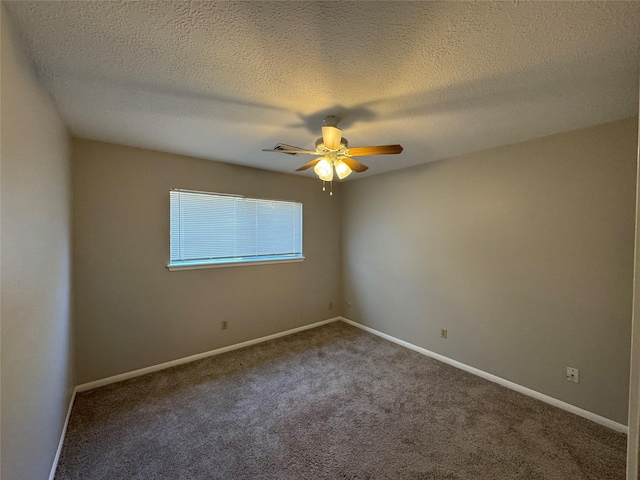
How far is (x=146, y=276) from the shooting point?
8.93 ft

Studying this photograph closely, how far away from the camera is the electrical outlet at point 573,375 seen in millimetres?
2145

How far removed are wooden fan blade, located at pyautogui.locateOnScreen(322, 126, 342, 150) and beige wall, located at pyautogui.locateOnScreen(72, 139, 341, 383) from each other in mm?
1856

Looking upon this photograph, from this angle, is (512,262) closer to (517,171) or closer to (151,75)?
(517,171)

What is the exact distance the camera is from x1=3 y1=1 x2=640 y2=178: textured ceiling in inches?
41.4

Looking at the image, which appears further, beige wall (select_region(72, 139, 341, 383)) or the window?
the window

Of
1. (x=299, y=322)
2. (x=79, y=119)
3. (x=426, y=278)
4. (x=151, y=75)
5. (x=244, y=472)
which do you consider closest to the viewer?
(x=151, y=75)

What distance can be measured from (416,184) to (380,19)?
7.82 feet

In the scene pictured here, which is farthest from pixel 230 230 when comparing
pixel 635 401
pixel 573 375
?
pixel 573 375

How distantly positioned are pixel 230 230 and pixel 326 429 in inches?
92.4

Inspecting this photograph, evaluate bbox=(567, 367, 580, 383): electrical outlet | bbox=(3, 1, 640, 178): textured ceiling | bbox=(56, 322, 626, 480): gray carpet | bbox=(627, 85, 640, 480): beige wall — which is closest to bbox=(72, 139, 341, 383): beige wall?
bbox=(56, 322, 626, 480): gray carpet

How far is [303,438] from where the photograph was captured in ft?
6.15

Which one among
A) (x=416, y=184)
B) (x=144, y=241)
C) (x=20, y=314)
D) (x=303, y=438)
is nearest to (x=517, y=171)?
(x=416, y=184)

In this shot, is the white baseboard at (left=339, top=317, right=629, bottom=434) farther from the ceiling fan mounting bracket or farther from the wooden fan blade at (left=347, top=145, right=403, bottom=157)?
the ceiling fan mounting bracket

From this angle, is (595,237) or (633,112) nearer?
(633,112)
